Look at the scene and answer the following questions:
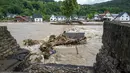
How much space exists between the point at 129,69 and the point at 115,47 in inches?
43.2

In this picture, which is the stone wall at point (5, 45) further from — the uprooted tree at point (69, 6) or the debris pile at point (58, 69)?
the uprooted tree at point (69, 6)

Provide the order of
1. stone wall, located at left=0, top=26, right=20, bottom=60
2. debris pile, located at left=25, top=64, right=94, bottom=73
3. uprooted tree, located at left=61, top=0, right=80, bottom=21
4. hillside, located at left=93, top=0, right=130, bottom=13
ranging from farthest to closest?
hillside, located at left=93, top=0, right=130, bottom=13, uprooted tree, located at left=61, top=0, right=80, bottom=21, debris pile, located at left=25, top=64, right=94, bottom=73, stone wall, located at left=0, top=26, right=20, bottom=60

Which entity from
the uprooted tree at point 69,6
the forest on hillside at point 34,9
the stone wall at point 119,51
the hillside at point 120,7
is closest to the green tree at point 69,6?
the uprooted tree at point 69,6

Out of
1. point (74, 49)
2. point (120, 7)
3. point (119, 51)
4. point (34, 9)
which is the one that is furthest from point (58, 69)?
point (120, 7)

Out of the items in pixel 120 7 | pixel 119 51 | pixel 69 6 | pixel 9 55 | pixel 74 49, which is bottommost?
pixel 74 49

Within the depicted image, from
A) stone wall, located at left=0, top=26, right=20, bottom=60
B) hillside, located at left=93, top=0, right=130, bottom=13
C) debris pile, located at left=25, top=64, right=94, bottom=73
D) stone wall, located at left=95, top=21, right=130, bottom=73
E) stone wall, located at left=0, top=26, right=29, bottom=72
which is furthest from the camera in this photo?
hillside, located at left=93, top=0, right=130, bottom=13

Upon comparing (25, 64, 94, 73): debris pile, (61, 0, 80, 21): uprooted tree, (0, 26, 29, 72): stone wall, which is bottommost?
(25, 64, 94, 73): debris pile

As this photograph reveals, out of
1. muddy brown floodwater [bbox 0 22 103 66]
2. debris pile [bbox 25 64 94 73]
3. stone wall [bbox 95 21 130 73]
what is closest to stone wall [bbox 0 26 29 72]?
debris pile [bbox 25 64 94 73]

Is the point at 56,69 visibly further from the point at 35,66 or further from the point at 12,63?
the point at 12,63

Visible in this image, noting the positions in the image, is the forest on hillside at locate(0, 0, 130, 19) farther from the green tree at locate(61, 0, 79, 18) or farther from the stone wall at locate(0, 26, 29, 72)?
the stone wall at locate(0, 26, 29, 72)

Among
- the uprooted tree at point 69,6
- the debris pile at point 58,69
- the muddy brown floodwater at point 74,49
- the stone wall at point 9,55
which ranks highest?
the uprooted tree at point 69,6

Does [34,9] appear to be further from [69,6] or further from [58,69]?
[58,69]

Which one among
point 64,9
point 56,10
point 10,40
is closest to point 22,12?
point 56,10

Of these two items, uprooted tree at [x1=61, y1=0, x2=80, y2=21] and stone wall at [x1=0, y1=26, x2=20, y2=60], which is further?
uprooted tree at [x1=61, y1=0, x2=80, y2=21]
